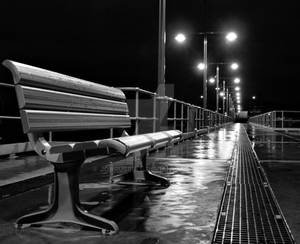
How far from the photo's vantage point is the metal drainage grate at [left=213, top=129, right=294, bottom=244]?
3.55 m

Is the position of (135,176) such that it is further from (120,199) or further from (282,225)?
(282,225)

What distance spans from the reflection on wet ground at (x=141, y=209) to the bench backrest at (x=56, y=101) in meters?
0.78

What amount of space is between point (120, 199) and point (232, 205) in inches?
45.4

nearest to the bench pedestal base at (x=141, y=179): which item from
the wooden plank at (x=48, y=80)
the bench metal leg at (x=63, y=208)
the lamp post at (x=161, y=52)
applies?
the wooden plank at (x=48, y=80)

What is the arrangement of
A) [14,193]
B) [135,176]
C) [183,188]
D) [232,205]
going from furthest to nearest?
[135,176], [183,188], [14,193], [232,205]

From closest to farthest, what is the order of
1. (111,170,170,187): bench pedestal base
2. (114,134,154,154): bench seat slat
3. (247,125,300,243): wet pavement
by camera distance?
(114,134,154,154): bench seat slat
(247,125,300,243): wet pavement
(111,170,170,187): bench pedestal base

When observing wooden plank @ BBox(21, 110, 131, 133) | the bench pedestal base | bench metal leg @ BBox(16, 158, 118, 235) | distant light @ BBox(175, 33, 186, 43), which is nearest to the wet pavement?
the bench pedestal base

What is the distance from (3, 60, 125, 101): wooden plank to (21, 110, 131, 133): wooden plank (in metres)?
0.22

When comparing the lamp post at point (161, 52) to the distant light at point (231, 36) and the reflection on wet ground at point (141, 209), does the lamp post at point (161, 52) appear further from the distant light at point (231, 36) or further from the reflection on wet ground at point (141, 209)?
the distant light at point (231, 36)

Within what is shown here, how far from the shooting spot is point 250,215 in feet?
14.1

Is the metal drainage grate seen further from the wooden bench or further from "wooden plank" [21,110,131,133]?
"wooden plank" [21,110,131,133]

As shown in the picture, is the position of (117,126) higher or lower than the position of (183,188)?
higher

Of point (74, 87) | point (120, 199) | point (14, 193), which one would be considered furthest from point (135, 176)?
point (74, 87)

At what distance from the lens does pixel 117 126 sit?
5.90m
